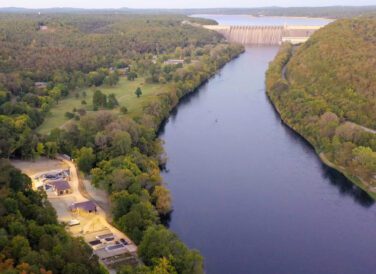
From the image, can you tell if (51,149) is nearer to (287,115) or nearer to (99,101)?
(99,101)

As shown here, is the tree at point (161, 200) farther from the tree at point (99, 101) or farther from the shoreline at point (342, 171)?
the tree at point (99, 101)

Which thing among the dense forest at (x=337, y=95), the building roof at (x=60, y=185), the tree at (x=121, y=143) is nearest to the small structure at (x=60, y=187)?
the building roof at (x=60, y=185)

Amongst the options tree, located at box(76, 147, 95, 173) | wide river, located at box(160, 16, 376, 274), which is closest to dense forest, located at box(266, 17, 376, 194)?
wide river, located at box(160, 16, 376, 274)

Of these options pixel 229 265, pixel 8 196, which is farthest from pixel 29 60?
pixel 229 265

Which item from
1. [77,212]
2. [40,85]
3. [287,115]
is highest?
[40,85]

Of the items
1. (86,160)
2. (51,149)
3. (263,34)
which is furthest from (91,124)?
(263,34)

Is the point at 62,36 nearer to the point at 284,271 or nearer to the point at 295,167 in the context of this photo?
the point at 295,167

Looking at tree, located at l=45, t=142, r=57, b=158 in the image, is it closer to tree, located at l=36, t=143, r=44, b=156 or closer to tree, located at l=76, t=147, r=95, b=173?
tree, located at l=36, t=143, r=44, b=156
